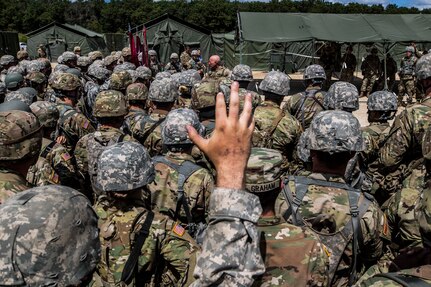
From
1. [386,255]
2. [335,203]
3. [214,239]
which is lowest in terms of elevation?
[386,255]

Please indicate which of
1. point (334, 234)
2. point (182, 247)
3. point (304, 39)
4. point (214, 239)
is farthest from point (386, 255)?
point (304, 39)

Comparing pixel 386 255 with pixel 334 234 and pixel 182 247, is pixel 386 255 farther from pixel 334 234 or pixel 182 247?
pixel 182 247

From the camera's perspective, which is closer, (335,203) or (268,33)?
(335,203)

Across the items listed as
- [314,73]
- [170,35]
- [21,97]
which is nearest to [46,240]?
[21,97]

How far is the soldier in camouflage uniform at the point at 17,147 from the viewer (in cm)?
332

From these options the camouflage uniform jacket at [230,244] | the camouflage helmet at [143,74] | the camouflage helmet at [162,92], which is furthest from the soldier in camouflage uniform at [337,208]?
the camouflage helmet at [143,74]

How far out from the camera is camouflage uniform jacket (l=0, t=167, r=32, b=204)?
315cm

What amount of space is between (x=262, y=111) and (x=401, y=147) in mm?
1987

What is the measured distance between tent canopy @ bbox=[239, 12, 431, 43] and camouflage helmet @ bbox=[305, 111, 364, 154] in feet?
47.6

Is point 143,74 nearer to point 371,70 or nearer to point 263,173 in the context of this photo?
point 263,173

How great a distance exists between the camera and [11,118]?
3.46 metres

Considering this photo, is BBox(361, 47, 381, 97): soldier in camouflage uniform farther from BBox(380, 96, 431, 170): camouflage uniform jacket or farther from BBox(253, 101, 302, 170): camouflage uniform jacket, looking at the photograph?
BBox(380, 96, 431, 170): camouflage uniform jacket

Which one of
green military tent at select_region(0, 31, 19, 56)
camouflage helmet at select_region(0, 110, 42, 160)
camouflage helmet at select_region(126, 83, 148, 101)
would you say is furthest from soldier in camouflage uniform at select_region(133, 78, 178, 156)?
green military tent at select_region(0, 31, 19, 56)

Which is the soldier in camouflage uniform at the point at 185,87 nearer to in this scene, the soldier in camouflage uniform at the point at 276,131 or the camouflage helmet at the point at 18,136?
the soldier in camouflage uniform at the point at 276,131
